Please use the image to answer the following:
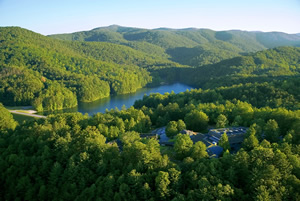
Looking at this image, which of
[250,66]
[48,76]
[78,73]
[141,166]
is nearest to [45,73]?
[48,76]

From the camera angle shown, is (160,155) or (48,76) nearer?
(160,155)

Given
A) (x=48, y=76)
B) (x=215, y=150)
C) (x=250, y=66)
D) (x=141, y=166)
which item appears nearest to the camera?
(x=141, y=166)

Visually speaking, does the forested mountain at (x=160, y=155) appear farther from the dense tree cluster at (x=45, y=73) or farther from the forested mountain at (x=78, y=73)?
the dense tree cluster at (x=45, y=73)

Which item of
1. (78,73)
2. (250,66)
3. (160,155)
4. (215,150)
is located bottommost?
(215,150)

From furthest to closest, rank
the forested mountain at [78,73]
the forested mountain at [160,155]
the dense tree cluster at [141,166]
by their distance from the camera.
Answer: the forested mountain at [78,73] < the forested mountain at [160,155] < the dense tree cluster at [141,166]

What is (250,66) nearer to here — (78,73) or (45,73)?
(78,73)

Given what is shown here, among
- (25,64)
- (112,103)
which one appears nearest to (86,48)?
(25,64)

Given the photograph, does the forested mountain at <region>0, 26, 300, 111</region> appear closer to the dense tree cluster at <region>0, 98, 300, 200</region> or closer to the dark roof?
the dense tree cluster at <region>0, 98, 300, 200</region>

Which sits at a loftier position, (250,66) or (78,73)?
(250,66)

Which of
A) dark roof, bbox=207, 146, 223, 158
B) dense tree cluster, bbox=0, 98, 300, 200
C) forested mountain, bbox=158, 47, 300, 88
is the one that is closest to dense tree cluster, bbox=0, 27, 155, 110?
forested mountain, bbox=158, 47, 300, 88

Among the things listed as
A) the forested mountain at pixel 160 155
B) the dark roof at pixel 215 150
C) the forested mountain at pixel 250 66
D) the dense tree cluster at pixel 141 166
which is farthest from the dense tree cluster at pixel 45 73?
the dark roof at pixel 215 150

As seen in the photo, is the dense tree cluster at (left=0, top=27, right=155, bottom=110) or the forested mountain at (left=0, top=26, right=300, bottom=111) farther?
the dense tree cluster at (left=0, top=27, right=155, bottom=110)
